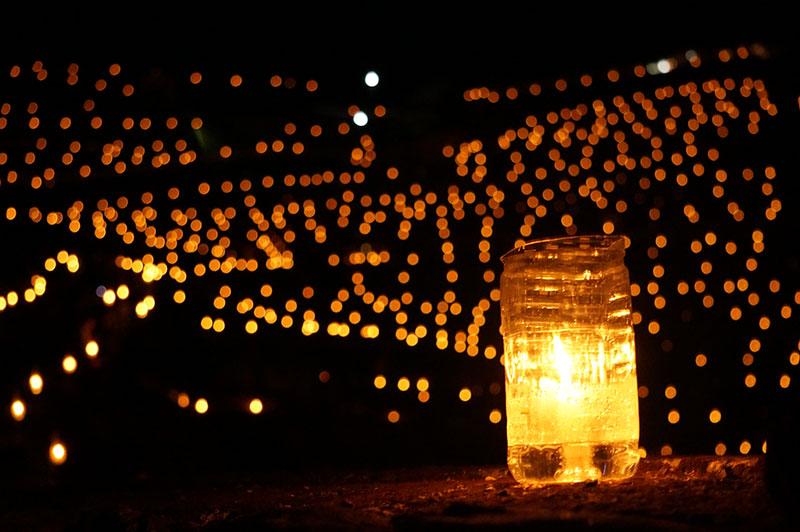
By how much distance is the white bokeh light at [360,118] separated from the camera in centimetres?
314

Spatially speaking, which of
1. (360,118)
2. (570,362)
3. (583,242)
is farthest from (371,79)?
(570,362)

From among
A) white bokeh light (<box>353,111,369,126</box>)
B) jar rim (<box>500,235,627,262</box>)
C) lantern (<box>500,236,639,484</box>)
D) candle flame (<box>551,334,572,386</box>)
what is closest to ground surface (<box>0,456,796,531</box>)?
lantern (<box>500,236,639,484</box>)

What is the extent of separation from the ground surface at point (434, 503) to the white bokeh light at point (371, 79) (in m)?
1.53

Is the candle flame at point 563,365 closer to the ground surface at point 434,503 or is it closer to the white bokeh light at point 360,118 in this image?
the ground surface at point 434,503

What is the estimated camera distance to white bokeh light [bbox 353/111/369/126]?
3.14m

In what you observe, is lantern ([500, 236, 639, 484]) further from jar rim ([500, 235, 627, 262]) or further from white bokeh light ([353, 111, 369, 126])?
white bokeh light ([353, 111, 369, 126])

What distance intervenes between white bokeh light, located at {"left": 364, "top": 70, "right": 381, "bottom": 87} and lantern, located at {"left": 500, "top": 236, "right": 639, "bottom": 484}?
1.38 m

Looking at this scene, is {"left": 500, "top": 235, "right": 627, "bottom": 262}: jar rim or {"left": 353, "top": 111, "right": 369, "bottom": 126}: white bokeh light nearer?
{"left": 500, "top": 235, "right": 627, "bottom": 262}: jar rim

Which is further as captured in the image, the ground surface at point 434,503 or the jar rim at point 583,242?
the jar rim at point 583,242

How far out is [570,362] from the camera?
1.85 meters

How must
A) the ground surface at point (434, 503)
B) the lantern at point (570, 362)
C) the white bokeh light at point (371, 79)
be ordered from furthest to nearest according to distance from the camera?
the white bokeh light at point (371, 79) → the lantern at point (570, 362) → the ground surface at point (434, 503)

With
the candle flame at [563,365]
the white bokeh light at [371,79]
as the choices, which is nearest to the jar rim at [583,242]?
the candle flame at [563,365]

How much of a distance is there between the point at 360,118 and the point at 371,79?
0.17m

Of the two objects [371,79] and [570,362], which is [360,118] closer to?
[371,79]
